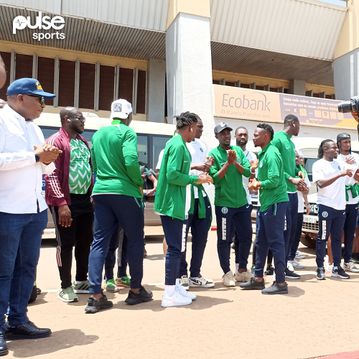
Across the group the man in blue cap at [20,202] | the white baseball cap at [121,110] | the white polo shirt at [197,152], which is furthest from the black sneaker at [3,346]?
the white polo shirt at [197,152]

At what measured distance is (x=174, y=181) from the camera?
4.07 meters

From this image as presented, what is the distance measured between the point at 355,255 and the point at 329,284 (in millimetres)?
1950

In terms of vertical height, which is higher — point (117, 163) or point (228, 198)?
point (117, 163)

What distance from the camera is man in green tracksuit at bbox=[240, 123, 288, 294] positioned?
4.65m

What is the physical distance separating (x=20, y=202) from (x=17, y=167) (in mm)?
252

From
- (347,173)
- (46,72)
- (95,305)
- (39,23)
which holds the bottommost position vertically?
(95,305)

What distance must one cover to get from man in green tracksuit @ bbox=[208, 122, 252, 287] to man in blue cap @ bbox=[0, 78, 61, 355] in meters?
2.32

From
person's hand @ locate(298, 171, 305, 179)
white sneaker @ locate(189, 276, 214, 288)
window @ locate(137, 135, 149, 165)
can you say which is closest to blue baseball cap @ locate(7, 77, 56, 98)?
white sneaker @ locate(189, 276, 214, 288)

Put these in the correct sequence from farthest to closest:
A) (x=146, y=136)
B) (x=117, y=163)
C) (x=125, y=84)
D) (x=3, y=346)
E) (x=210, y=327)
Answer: (x=125, y=84), (x=146, y=136), (x=117, y=163), (x=210, y=327), (x=3, y=346)

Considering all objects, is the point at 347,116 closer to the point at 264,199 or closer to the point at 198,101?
the point at 198,101

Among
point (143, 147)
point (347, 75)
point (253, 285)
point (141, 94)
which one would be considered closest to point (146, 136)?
point (143, 147)

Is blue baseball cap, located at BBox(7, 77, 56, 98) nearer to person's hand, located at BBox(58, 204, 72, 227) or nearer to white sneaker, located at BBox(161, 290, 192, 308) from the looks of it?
person's hand, located at BBox(58, 204, 72, 227)

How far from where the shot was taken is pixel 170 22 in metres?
15.0

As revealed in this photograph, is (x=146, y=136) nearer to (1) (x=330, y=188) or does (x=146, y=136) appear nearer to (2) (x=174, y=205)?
(1) (x=330, y=188)
